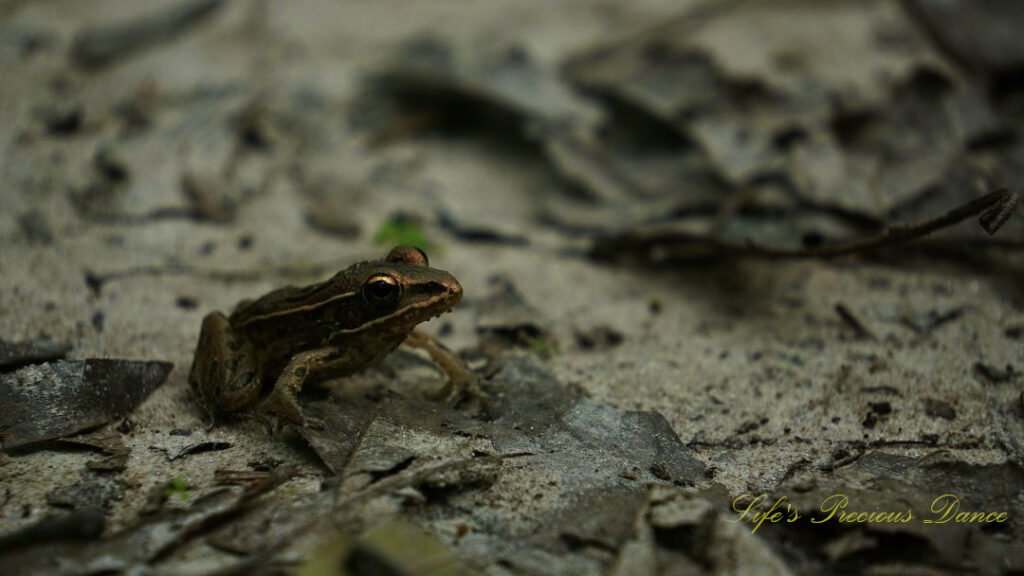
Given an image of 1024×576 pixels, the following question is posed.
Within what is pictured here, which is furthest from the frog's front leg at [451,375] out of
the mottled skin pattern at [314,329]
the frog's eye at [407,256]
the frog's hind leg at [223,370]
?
the frog's hind leg at [223,370]

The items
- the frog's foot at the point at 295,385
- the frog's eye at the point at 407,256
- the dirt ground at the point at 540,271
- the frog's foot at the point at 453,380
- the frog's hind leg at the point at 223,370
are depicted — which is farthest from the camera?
the frog's eye at the point at 407,256

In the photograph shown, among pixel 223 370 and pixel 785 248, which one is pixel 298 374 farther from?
pixel 785 248

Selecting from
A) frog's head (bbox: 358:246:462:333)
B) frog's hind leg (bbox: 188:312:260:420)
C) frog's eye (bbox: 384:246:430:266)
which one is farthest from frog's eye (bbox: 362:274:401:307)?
frog's hind leg (bbox: 188:312:260:420)

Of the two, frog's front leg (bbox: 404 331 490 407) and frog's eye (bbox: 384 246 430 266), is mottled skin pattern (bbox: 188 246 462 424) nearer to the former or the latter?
frog's eye (bbox: 384 246 430 266)

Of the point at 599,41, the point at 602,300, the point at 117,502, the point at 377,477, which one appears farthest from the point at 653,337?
the point at 599,41

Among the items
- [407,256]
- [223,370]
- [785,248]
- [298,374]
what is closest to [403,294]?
[407,256]

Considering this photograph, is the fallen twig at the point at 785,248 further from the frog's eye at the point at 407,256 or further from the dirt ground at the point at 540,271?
the frog's eye at the point at 407,256

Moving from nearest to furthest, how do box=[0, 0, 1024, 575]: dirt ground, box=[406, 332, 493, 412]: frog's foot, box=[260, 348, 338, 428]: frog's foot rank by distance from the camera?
box=[0, 0, 1024, 575]: dirt ground → box=[260, 348, 338, 428]: frog's foot → box=[406, 332, 493, 412]: frog's foot
